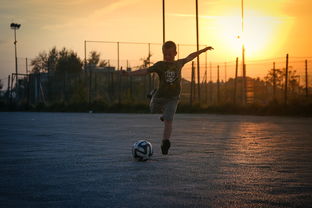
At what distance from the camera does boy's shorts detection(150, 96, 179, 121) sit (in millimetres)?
9102

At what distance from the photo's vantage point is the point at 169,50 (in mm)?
8969

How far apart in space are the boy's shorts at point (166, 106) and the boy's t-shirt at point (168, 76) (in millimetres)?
76

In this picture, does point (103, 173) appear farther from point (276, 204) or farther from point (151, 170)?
point (276, 204)

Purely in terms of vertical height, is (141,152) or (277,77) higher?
(277,77)

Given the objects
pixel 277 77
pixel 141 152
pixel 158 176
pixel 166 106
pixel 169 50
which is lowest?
pixel 158 176

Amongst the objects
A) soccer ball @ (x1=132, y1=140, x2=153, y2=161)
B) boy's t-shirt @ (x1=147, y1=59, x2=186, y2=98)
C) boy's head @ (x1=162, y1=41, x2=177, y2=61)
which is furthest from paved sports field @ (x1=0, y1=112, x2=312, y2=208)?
boy's head @ (x1=162, y1=41, x2=177, y2=61)

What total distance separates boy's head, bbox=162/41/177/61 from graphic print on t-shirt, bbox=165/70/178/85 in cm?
21

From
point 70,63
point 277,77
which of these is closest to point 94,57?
point 70,63

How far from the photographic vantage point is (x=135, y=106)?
3509 cm

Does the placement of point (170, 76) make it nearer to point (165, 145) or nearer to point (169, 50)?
point (169, 50)

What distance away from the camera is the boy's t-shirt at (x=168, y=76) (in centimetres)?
905

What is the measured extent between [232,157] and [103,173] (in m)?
2.53

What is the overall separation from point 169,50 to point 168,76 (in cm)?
41

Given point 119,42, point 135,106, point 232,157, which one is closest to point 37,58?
point 119,42
